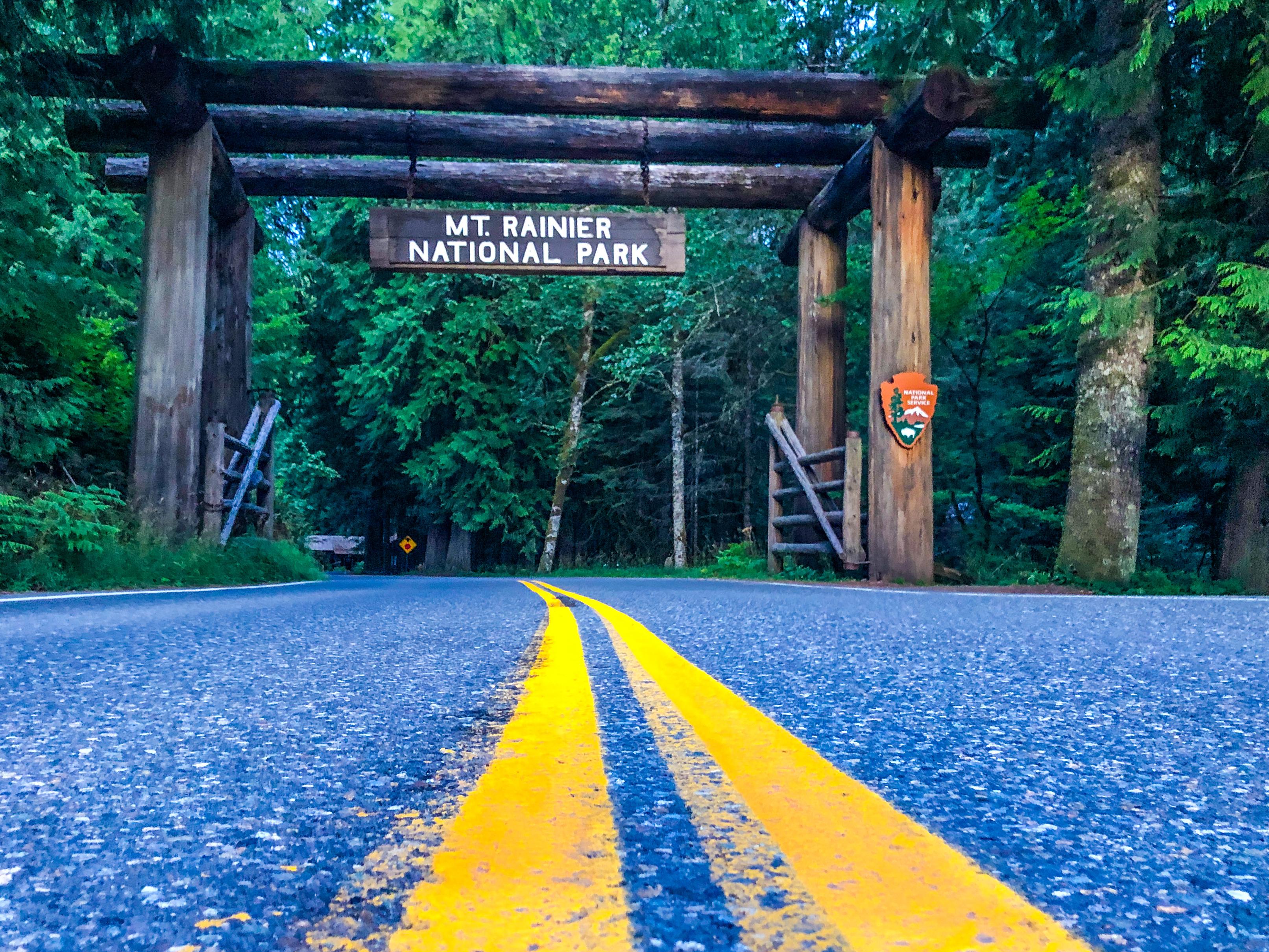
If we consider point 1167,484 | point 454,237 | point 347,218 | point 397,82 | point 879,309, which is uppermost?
point 347,218

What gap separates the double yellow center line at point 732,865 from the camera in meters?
1.16

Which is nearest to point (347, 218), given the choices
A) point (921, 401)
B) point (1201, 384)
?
point (921, 401)

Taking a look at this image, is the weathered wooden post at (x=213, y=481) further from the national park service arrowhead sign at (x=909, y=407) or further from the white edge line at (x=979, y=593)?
the national park service arrowhead sign at (x=909, y=407)

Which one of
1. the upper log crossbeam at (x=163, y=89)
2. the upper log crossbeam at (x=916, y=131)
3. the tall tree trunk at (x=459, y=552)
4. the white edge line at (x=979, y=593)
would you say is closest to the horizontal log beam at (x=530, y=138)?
the upper log crossbeam at (x=916, y=131)

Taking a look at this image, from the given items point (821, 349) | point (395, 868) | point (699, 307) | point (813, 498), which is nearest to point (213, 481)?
point (813, 498)

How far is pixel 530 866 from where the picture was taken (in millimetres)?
1404

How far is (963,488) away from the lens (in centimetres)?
1634

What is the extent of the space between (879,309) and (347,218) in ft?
49.1

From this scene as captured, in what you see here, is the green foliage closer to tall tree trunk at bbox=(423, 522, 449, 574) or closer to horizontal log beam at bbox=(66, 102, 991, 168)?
horizontal log beam at bbox=(66, 102, 991, 168)

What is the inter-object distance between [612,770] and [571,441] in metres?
23.9

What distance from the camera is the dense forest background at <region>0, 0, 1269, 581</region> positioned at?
989 centimetres

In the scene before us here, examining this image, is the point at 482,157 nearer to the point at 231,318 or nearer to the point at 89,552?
the point at 231,318

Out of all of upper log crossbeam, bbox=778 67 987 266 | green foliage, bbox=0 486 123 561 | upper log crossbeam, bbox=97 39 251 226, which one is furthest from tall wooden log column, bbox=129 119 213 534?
upper log crossbeam, bbox=778 67 987 266

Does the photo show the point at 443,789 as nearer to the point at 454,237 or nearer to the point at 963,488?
the point at 454,237
